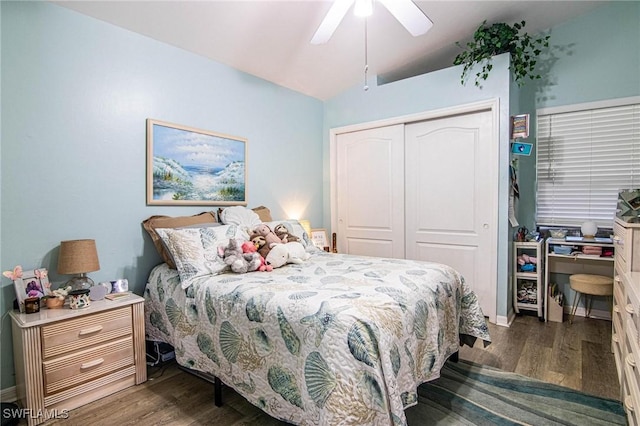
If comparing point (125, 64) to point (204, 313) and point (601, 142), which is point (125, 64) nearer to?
point (204, 313)

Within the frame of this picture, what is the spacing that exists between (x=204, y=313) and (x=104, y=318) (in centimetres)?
62

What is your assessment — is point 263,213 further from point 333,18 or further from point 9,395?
point 9,395

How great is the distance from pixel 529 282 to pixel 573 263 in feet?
1.77

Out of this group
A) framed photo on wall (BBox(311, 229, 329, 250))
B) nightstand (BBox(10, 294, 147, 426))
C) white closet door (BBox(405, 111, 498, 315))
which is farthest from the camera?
framed photo on wall (BBox(311, 229, 329, 250))

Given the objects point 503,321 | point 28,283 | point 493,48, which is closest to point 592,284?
point 503,321

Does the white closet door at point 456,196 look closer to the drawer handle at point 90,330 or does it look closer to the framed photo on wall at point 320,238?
the framed photo on wall at point 320,238

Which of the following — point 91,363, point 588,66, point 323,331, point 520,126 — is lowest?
point 91,363

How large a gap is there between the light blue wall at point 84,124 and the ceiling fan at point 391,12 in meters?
1.32

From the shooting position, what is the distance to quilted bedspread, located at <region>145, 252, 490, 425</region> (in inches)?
49.4

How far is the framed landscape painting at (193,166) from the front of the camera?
2.49 metres

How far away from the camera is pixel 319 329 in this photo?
4.37 ft

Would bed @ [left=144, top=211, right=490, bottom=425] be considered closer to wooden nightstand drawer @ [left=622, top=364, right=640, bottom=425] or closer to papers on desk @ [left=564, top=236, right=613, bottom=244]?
wooden nightstand drawer @ [left=622, top=364, right=640, bottom=425]

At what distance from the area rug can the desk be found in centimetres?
136

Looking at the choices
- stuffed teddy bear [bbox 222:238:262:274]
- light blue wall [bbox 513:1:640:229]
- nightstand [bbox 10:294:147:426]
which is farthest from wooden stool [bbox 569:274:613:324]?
nightstand [bbox 10:294:147:426]
